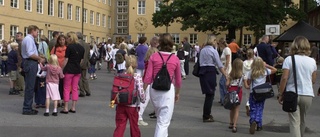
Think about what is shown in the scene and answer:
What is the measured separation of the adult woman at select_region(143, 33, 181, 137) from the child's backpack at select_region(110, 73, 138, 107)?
0.32 metres

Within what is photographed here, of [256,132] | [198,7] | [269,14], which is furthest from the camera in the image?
[198,7]

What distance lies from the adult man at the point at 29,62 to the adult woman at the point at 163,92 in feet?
14.3

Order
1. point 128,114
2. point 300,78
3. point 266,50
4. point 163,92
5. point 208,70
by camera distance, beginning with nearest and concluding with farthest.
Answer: point 300,78 → point 163,92 → point 128,114 → point 208,70 → point 266,50

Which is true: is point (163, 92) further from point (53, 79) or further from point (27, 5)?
point (27, 5)

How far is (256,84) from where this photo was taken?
8.98 metres

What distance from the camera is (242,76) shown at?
9250 millimetres

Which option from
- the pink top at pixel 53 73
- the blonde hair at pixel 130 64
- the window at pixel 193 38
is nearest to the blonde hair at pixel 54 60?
the pink top at pixel 53 73

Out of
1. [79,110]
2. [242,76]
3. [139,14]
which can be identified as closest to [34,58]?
[79,110]

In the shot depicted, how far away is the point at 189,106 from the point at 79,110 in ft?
9.96

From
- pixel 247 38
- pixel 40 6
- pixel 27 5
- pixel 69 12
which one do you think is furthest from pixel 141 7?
pixel 27 5

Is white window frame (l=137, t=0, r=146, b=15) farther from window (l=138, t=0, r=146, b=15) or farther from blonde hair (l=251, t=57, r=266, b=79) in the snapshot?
blonde hair (l=251, t=57, r=266, b=79)

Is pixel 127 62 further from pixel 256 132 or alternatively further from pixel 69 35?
pixel 69 35

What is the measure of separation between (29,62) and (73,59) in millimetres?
983

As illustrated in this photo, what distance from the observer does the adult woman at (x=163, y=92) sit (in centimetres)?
655
